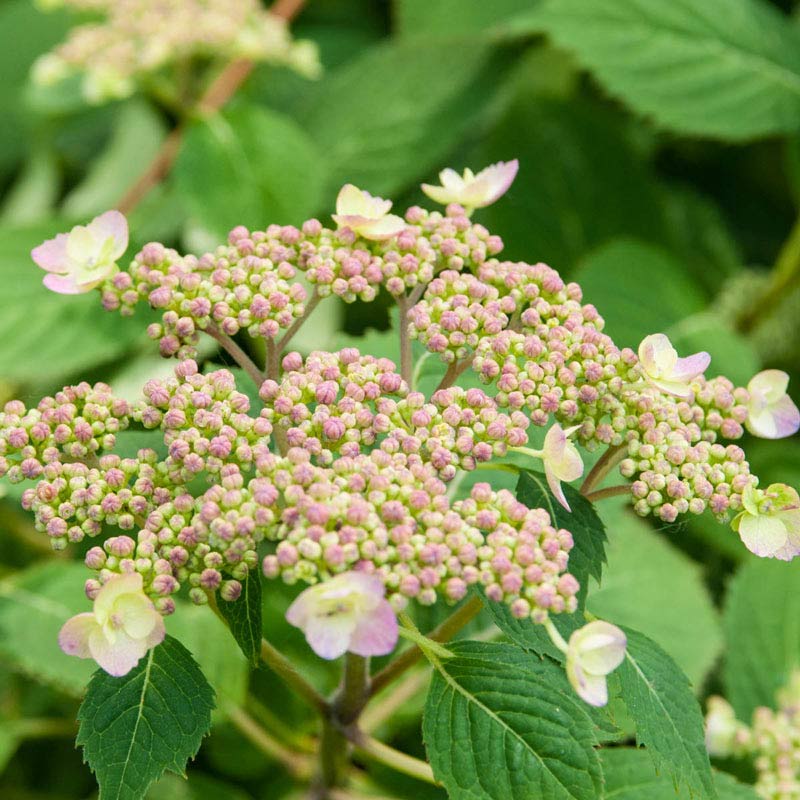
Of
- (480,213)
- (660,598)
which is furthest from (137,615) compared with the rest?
(480,213)

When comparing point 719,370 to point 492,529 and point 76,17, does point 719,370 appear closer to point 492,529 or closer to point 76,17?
point 492,529

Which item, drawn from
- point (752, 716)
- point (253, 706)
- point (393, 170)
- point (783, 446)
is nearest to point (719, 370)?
point (783, 446)

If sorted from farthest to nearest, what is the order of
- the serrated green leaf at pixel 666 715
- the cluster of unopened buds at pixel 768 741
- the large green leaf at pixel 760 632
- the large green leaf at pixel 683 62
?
the large green leaf at pixel 683 62
the large green leaf at pixel 760 632
the cluster of unopened buds at pixel 768 741
the serrated green leaf at pixel 666 715

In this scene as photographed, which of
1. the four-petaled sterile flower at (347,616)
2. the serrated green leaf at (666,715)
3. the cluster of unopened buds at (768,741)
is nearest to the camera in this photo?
the four-petaled sterile flower at (347,616)

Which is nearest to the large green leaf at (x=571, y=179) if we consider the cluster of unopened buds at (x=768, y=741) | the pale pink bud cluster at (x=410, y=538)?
the cluster of unopened buds at (x=768, y=741)

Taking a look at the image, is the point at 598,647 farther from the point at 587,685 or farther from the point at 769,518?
the point at 769,518

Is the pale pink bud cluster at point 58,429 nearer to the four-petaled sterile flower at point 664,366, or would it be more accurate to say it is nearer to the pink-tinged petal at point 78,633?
the pink-tinged petal at point 78,633
